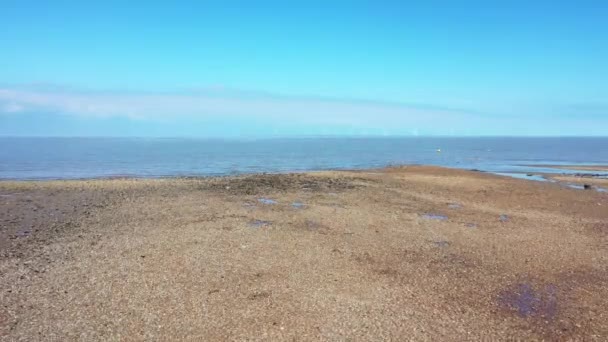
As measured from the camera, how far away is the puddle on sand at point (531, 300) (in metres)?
9.89

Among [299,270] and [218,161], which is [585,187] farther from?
[218,161]

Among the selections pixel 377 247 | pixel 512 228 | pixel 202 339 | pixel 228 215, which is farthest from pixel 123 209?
pixel 512 228

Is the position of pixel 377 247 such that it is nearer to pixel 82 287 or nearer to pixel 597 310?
pixel 597 310

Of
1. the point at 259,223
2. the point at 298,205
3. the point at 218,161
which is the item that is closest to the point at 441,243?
the point at 259,223

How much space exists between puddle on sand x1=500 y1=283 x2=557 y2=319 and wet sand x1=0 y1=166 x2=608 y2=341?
0.17ft

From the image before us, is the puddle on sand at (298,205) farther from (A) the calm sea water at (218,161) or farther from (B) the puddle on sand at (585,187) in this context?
(B) the puddle on sand at (585,187)

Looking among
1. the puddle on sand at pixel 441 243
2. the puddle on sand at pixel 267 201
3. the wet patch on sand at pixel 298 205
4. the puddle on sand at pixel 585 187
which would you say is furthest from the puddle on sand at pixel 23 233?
the puddle on sand at pixel 585 187

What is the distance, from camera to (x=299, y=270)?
12.4 metres

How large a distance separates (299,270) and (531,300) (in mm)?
6150

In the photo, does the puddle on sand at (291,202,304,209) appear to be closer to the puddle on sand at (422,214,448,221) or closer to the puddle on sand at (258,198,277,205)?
the puddle on sand at (258,198,277,205)

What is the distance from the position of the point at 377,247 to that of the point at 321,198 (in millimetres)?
11259

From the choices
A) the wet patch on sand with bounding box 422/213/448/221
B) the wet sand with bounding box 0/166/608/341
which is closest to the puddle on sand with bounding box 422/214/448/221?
the wet patch on sand with bounding box 422/213/448/221

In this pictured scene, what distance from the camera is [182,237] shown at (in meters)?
16.1

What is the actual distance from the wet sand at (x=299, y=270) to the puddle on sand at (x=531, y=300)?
0.05m
